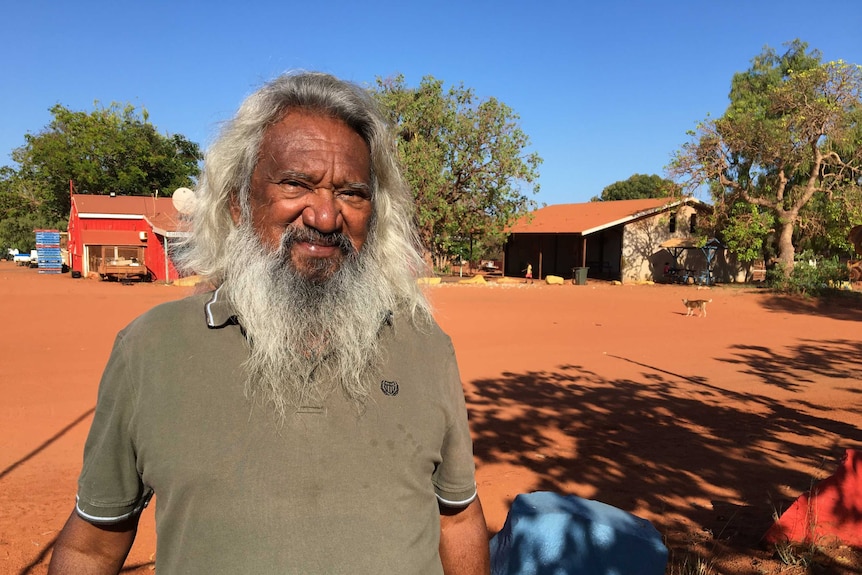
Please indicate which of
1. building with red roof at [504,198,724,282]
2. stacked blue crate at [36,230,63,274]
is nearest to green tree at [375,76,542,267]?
building with red roof at [504,198,724,282]

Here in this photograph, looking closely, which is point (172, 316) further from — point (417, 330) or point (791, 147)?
point (791, 147)

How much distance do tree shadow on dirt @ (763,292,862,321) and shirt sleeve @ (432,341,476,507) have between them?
21521 millimetres

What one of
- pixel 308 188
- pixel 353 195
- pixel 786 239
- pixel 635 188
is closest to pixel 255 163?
pixel 308 188

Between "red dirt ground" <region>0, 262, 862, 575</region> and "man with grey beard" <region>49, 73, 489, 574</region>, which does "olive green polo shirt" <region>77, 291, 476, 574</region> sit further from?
"red dirt ground" <region>0, 262, 862, 575</region>

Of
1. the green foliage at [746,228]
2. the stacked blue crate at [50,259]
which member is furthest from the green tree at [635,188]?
the stacked blue crate at [50,259]

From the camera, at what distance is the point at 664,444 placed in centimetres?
642

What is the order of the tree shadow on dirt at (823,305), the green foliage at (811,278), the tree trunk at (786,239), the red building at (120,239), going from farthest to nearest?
the red building at (120,239)
the tree trunk at (786,239)
the green foliage at (811,278)
the tree shadow on dirt at (823,305)

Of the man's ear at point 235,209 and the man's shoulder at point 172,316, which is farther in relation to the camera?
the man's ear at point 235,209

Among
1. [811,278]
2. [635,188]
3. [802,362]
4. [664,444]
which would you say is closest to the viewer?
[664,444]

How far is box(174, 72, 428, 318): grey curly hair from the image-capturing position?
1588mm

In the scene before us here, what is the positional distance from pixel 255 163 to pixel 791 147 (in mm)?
28963

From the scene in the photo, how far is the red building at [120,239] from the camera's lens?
29172 millimetres

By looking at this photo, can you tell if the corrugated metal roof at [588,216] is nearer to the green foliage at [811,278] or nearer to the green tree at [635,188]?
the green foliage at [811,278]

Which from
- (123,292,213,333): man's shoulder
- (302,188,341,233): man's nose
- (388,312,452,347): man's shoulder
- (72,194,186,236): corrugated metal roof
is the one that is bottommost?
(388,312,452,347): man's shoulder
